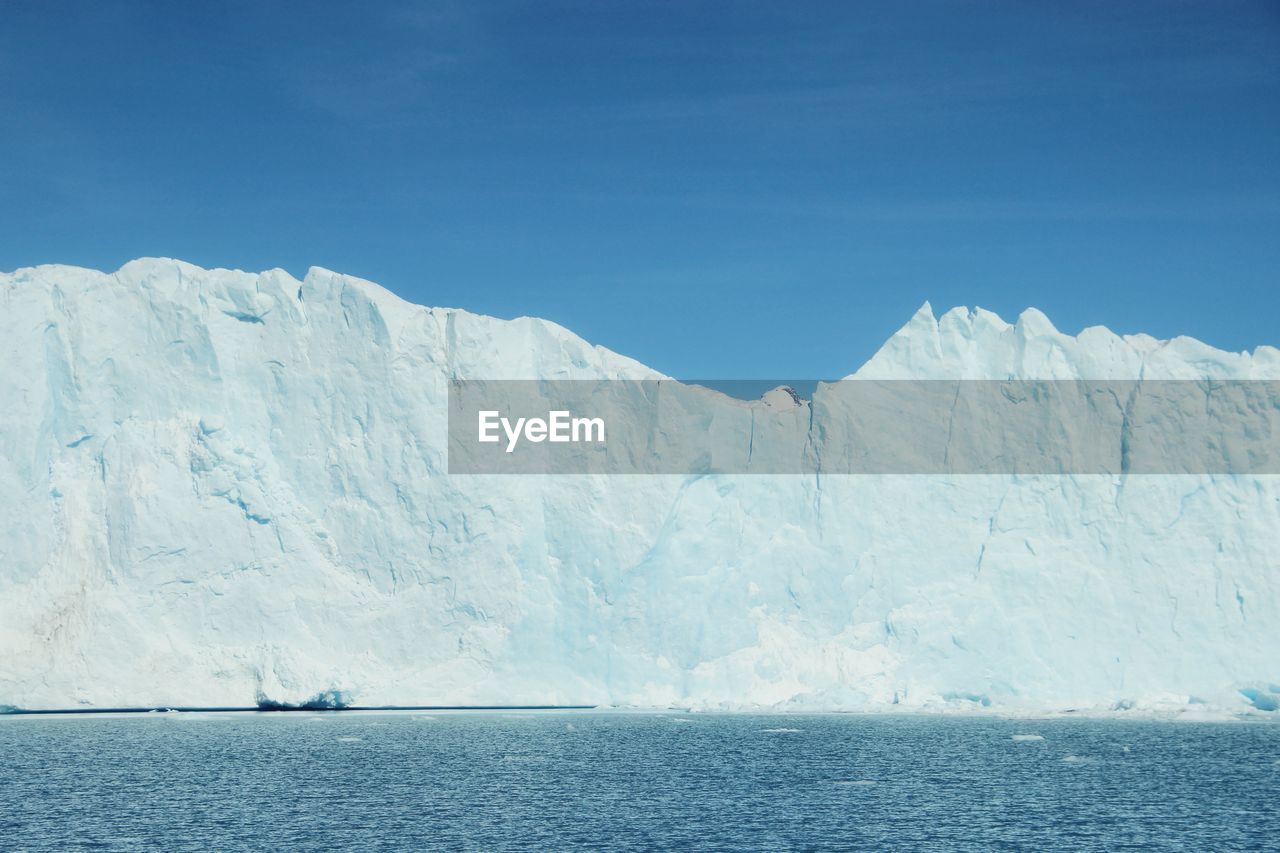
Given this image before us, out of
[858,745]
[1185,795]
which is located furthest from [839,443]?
[1185,795]

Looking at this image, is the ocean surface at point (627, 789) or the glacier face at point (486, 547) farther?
the glacier face at point (486, 547)

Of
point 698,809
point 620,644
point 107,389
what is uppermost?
point 107,389

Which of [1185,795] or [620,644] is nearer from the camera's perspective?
[1185,795]

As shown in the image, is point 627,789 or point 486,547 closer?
point 627,789

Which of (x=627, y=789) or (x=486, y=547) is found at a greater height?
(x=486, y=547)

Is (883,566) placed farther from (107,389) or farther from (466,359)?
(107,389)
